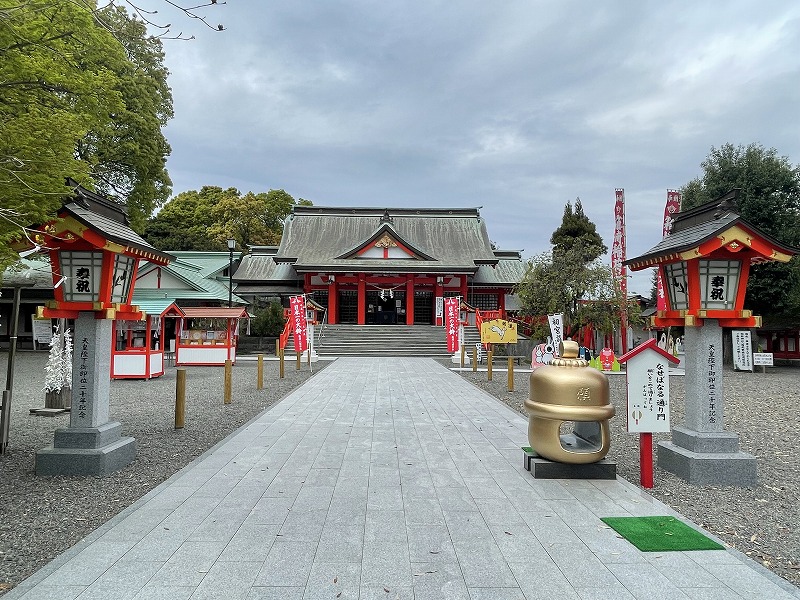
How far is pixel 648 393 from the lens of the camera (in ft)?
17.6

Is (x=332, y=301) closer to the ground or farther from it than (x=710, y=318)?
farther from it

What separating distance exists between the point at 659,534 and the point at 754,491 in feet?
6.69

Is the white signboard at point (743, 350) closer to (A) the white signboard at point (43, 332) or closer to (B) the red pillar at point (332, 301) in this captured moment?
(B) the red pillar at point (332, 301)

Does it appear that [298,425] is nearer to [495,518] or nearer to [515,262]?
[495,518]

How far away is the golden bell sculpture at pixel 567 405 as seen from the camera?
5.11m

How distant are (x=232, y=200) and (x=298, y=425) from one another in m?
38.2

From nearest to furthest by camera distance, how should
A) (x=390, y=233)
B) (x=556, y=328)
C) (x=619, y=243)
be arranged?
(x=556, y=328) < (x=619, y=243) < (x=390, y=233)

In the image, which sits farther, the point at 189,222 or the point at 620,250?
the point at 189,222

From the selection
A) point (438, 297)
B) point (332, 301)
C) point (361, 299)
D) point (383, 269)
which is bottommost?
point (332, 301)

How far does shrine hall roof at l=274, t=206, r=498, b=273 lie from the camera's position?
30375 mm

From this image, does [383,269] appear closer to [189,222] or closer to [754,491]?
[189,222]

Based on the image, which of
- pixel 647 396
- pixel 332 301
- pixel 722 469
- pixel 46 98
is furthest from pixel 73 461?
pixel 332 301

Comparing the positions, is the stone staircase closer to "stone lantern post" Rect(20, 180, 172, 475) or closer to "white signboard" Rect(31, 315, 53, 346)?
"white signboard" Rect(31, 315, 53, 346)

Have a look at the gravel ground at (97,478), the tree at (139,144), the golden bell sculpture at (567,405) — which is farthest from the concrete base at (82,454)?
the tree at (139,144)
